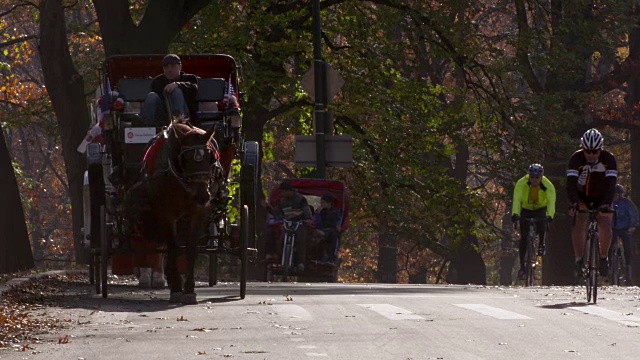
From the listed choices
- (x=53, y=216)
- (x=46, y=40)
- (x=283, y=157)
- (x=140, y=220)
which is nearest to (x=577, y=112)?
(x=283, y=157)

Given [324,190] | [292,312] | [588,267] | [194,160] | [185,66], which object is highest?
[185,66]

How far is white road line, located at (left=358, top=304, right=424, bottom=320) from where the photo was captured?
16.1 m

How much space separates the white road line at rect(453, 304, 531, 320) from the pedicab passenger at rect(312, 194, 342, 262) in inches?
538

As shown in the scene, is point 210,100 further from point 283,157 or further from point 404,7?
point 283,157

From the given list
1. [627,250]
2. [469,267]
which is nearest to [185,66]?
[627,250]

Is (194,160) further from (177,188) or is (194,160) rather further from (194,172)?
(177,188)

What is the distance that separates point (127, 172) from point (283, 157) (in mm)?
24282

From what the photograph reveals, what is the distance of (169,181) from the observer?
1730 cm

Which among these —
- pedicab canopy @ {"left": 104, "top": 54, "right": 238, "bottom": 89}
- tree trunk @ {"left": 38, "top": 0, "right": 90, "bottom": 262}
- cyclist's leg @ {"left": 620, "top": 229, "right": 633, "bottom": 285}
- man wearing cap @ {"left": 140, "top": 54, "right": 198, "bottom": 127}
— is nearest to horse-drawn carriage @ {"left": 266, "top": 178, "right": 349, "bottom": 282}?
tree trunk @ {"left": 38, "top": 0, "right": 90, "bottom": 262}

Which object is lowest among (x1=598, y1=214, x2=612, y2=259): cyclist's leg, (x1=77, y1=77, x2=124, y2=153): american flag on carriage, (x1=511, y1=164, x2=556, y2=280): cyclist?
(x1=598, y1=214, x2=612, y2=259): cyclist's leg

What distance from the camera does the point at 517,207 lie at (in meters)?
27.0

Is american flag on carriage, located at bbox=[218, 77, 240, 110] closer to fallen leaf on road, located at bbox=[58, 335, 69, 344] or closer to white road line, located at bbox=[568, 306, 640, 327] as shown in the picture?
→ white road line, located at bbox=[568, 306, 640, 327]

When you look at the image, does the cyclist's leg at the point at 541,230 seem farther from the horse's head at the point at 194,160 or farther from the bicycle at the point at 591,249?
the horse's head at the point at 194,160

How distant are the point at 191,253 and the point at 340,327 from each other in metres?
3.32
